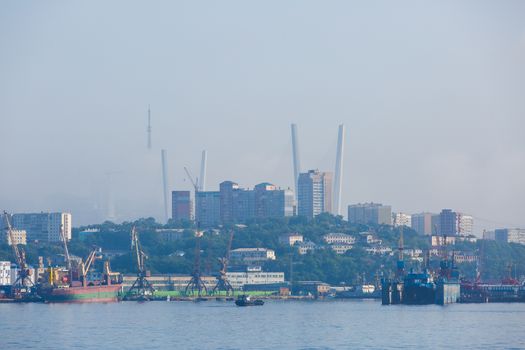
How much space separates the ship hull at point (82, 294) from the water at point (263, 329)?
28655mm

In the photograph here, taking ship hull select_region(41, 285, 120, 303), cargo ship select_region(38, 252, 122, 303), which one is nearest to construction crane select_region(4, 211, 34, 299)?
cargo ship select_region(38, 252, 122, 303)

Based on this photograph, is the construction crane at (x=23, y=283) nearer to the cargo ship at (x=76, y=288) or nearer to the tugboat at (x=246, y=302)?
the cargo ship at (x=76, y=288)

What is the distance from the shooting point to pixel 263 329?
4112 inches

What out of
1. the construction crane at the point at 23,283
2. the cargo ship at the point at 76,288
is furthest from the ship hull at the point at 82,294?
the construction crane at the point at 23,283

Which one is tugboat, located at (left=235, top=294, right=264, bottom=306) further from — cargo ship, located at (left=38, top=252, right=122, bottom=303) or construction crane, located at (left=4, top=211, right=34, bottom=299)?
construction crane, located at (left=4, top=211, right=34, bottom=299)

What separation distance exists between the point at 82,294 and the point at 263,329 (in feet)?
241

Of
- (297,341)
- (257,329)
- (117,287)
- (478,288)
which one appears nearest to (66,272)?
(117,287)

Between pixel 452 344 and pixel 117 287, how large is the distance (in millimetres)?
101909

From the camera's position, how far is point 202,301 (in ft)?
623

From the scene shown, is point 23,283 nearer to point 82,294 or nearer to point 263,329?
point 82,294

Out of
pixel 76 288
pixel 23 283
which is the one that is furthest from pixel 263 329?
pixel 23 283

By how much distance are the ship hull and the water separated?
2865 centimetres

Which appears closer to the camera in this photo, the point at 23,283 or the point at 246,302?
the point at 246,302

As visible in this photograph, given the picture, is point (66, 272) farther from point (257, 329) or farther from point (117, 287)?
point (257, 329)
